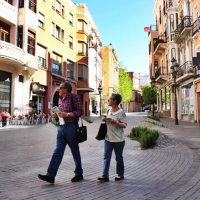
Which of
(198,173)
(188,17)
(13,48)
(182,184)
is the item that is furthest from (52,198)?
(188,17)

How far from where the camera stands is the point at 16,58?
1883 centimetres

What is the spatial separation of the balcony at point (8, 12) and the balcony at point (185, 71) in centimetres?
1548

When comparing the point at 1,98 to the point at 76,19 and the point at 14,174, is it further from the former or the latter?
the point at 76,19

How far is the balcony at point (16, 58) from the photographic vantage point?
58.3 ft

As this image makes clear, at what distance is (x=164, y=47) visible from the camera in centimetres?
3353

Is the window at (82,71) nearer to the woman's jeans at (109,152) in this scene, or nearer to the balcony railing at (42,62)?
the balcony railing at (42,62)

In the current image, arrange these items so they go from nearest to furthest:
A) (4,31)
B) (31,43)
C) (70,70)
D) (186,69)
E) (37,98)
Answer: (4,31) < (31,43) < (186,69) < (37,98) < (70,70)

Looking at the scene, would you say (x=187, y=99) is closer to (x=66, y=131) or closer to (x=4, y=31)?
(x=4, y=31)

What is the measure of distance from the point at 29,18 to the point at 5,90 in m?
6.53

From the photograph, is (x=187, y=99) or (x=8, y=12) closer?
(x=8, y=12)

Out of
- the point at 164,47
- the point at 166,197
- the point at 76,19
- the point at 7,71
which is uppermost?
the point at 76,19

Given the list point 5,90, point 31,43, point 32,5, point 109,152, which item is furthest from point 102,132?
point 32,5

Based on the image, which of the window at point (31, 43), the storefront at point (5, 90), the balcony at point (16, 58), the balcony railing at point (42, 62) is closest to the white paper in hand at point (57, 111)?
the balcony at point (16, 58)

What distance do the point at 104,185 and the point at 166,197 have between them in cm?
114
